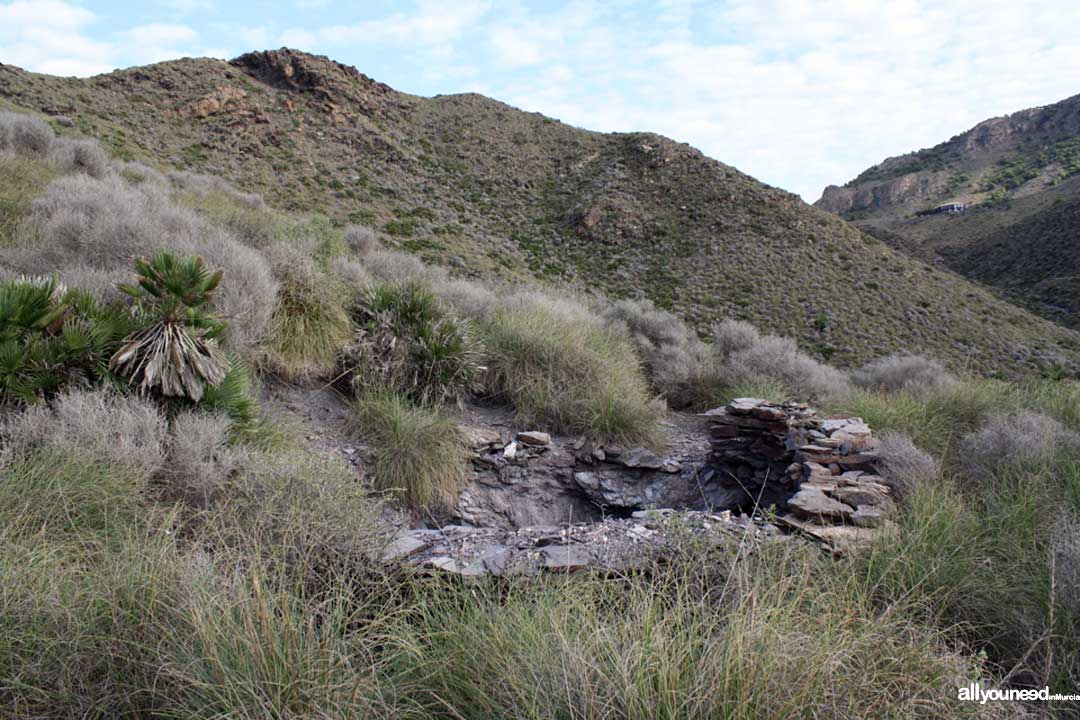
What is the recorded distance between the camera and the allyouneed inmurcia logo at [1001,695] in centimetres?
206

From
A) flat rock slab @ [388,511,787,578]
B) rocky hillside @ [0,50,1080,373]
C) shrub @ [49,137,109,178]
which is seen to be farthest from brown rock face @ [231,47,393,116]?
flat rock slab @ [388,511,787,578]

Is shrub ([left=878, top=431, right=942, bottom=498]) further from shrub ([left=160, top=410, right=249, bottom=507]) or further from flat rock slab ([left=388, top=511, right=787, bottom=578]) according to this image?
shrub ([left=160, top=410, right=249, bottom=507])

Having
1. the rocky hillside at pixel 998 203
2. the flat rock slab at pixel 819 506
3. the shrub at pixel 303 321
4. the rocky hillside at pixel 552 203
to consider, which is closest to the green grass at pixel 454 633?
the flat rock slab at pixel 819 506

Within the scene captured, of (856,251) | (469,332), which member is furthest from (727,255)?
(469,332)

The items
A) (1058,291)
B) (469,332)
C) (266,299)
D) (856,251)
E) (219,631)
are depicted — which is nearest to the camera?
(219,631)

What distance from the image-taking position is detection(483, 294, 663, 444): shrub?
23.5 feet

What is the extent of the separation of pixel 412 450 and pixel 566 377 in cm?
277

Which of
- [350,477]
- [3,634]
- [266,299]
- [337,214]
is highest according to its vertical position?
[337,214]

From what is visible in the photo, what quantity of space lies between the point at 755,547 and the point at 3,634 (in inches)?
133

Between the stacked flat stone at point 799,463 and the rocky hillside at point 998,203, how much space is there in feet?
96.7

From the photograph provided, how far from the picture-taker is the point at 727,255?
2614 centimetres

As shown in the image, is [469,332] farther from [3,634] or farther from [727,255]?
[727,255]

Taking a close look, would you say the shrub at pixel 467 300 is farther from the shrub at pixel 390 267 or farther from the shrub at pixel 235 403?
the shrub at pixel 235 403

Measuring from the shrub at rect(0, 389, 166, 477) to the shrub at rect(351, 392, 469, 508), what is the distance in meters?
1.97
